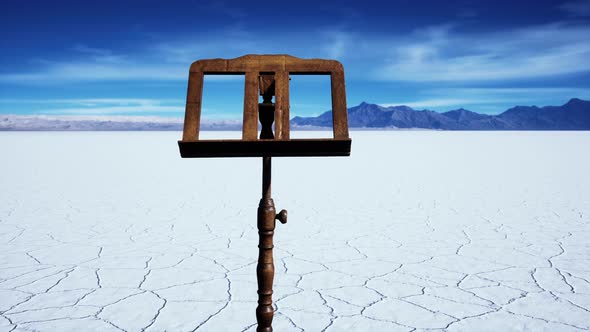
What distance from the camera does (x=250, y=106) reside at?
5.78ft

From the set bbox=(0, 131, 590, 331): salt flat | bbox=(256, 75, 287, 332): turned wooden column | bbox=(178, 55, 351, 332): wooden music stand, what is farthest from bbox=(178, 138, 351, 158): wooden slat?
bbox=(0, 131, 590, 331): salt flat

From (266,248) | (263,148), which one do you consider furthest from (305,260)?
(263,148)

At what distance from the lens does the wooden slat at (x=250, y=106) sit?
173 centimetres

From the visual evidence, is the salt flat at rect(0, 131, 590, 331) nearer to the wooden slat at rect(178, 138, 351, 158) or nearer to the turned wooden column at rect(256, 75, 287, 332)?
the turned wooden column at rect(256, 75, 287, 332)

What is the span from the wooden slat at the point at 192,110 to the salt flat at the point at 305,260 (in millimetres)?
1180

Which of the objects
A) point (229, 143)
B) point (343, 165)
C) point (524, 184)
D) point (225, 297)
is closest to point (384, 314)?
point (225, 297)

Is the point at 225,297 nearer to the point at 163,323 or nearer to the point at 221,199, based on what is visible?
the point at 163,323

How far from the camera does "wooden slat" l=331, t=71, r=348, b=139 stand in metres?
1.69

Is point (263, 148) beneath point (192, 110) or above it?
beneath

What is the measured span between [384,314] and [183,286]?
119cm

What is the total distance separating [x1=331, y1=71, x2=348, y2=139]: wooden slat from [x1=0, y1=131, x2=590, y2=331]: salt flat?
1217mm

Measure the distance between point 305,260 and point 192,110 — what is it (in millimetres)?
2162

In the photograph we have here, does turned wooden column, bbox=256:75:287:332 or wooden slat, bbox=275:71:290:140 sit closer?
wooden slat, bbox=275:71:290:140

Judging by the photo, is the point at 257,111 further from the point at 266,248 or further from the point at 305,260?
the point at 305,260
